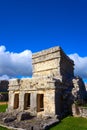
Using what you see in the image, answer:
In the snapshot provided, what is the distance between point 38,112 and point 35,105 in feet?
2.34

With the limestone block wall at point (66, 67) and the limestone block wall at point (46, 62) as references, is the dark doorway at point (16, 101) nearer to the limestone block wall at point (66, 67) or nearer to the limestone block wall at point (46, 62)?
the limestone block wall at point (46, 62)

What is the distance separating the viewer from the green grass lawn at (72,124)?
516 inches

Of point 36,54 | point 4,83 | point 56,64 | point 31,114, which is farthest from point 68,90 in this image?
point 4,83

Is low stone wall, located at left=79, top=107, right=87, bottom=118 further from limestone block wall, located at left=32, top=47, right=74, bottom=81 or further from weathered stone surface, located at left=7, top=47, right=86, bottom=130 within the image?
limestone block wall, located at left=32, top=47, right=74, bottom=81

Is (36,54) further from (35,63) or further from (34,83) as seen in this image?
(34,83)

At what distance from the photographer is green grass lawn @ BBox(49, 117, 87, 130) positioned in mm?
13113

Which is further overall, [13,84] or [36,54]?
[36,54]

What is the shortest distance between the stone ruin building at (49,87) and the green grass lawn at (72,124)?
1.22 meters

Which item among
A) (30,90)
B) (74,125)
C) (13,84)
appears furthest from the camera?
(13,84)

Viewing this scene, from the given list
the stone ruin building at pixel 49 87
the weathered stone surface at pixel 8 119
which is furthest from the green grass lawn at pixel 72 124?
the weathered stone surface at pixel 8 119

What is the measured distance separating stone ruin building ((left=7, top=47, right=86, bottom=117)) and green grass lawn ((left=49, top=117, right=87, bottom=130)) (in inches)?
47.9

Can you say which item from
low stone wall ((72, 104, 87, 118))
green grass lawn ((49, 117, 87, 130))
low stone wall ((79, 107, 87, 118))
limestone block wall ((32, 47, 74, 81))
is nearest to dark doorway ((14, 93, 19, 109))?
limestone block wall ((32, 47, 74, 81))

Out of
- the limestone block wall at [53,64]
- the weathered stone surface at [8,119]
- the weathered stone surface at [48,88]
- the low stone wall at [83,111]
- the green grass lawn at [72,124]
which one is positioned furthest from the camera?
the limestone block wall at [53,64]

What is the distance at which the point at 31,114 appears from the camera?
1688cm
